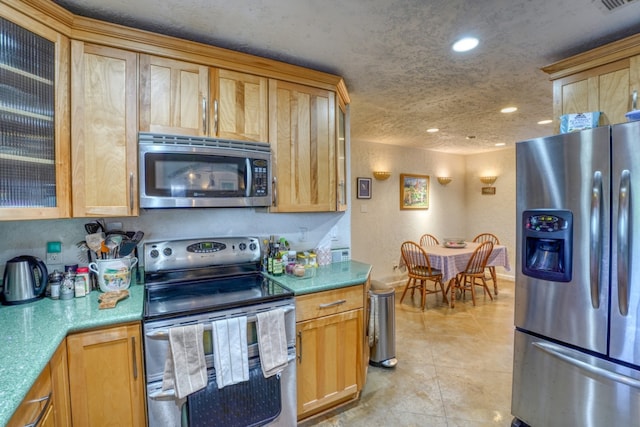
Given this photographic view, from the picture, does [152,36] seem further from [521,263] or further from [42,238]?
[521,263]

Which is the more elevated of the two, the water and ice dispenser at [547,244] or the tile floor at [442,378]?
A: the water and ice dispenser at [547,244]

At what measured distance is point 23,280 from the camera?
156 cm

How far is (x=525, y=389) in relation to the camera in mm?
1799

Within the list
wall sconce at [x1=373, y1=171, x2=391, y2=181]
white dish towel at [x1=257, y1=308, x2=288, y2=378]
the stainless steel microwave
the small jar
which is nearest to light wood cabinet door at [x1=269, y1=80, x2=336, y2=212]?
the stainless steel microwave

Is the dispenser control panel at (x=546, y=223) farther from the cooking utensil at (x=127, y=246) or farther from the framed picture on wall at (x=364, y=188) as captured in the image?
the framed picture on wall at (x=364, y=188)

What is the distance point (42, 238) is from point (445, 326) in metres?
3.68

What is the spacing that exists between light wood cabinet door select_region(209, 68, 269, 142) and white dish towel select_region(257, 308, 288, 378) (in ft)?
3.63

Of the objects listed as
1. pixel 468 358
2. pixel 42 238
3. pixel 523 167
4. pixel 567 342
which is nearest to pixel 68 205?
pixel 42 238

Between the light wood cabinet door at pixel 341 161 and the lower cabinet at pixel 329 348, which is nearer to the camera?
the lower cabinet at pixel 329 348

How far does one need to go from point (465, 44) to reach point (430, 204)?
3940 millimetres

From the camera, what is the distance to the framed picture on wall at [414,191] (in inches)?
201

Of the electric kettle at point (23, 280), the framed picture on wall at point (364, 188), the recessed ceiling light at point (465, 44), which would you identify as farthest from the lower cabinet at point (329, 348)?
the framed picture on wall at point (364, 188)

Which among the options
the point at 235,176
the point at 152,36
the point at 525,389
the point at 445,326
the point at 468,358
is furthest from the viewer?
the point at 445,326

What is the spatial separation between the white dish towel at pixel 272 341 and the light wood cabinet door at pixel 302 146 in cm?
73
